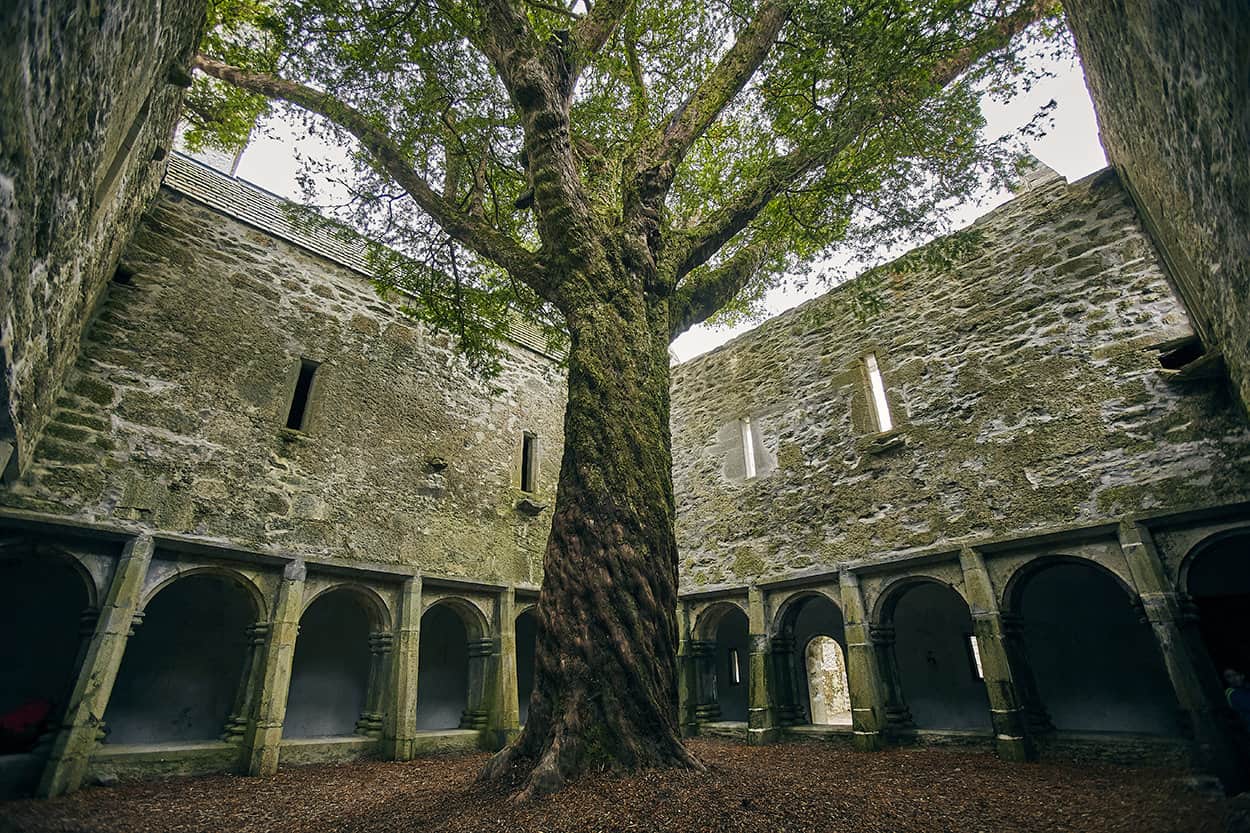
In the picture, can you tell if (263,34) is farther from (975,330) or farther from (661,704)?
(975,330)

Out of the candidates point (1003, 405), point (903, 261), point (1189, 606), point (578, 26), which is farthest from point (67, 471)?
point (1189, 606)

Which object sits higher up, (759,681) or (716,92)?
(716,92)

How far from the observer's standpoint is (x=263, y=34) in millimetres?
6602

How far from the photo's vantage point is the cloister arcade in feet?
16.5

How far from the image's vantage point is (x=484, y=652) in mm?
7855

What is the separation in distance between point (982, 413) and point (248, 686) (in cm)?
869

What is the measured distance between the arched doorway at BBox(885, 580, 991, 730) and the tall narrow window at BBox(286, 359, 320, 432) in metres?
8.26

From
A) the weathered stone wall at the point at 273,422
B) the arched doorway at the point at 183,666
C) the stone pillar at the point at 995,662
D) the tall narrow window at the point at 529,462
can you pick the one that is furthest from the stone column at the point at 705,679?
the arched doorway at the point at 183,666

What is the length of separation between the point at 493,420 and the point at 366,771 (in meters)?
5.16

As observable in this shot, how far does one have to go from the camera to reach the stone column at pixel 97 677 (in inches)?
177

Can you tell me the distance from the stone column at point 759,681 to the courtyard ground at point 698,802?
6.02ft

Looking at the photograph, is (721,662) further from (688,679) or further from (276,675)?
(276,675)

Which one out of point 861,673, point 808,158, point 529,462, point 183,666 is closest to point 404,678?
point 183,666

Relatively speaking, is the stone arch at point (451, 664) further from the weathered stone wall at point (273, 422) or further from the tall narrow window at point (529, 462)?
the tall narrow window at point (529, 462)
